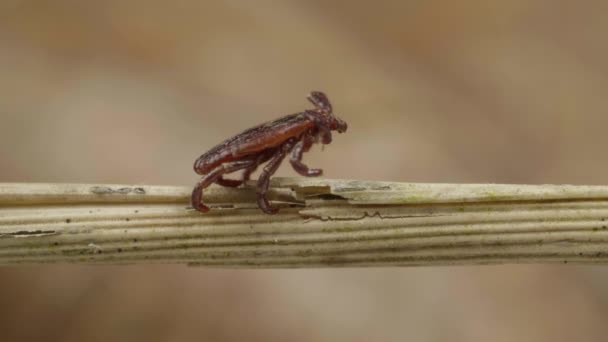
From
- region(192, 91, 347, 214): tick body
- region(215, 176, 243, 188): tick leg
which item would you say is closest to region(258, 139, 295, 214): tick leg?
region(192, 91, 347, 214): tick body

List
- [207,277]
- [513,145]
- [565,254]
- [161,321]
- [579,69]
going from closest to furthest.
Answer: [565,254]
[161,321]
[207,277]
[513,145]
[579,69]

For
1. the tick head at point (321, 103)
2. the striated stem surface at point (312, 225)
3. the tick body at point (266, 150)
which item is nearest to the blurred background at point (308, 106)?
the striated stem surface at point (312, 225)

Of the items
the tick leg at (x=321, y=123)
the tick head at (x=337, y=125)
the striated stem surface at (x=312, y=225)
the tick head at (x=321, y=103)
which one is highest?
the tick head at (x=321, y=103)

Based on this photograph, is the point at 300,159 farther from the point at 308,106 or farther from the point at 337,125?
the point at 308,106

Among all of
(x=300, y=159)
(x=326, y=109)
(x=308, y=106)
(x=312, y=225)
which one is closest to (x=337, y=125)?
(x=326, y=109)

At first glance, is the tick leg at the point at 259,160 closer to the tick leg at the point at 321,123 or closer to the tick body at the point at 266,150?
the tick body at the point at 266,150

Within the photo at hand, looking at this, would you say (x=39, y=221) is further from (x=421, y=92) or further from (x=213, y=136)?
(x=421, y=92)

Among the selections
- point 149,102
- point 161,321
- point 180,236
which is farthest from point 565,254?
point 149,102

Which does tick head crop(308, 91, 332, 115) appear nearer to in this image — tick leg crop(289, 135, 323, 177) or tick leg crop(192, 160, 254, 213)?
tick leg crop(289, 135, 323, 177)
